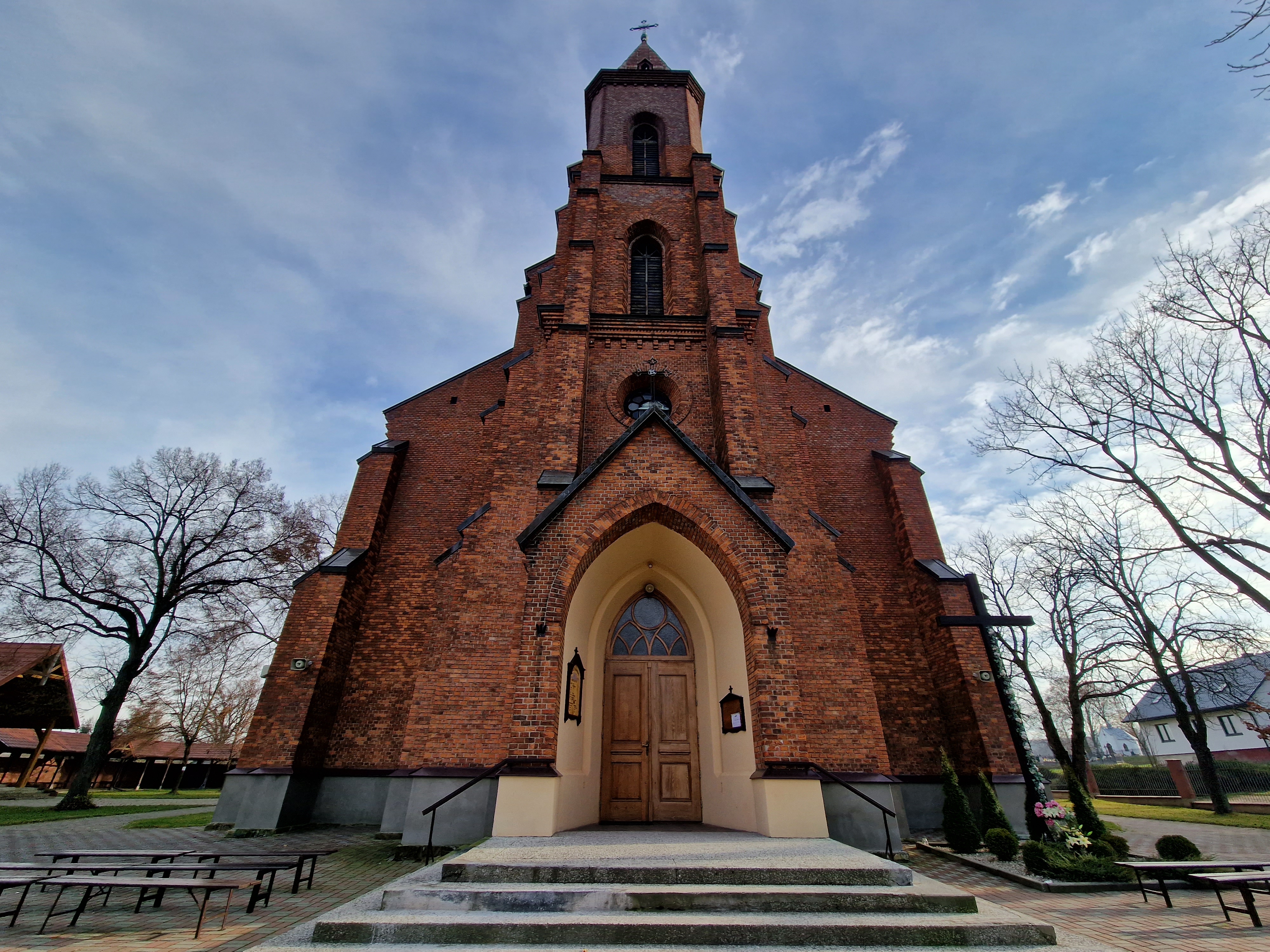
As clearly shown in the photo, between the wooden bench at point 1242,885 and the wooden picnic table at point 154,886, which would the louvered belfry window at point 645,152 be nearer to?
the wooden picnic table at point 154,886

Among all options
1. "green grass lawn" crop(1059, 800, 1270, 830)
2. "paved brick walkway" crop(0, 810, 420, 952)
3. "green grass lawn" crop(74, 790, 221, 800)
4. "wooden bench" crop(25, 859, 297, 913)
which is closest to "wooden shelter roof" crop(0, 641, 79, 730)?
"green grass lawn" crop(74, 790, 221, 800)

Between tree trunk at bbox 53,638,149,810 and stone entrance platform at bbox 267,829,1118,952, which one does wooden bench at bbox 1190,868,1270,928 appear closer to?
stone entrance platform at bbox 267,829,1118,952

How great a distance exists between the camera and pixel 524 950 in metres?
4.02

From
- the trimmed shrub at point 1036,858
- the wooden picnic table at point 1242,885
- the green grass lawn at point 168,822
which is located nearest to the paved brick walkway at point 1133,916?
the wooden picnic table at point 1242,885

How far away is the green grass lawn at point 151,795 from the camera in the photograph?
2577 cm

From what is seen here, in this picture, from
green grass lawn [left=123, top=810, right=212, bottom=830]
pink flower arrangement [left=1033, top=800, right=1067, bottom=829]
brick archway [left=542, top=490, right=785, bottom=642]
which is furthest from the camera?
green grass lawn [left=123, top=810, right=212, bottom=830]

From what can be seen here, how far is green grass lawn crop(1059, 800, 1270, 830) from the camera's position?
1492 centimetres

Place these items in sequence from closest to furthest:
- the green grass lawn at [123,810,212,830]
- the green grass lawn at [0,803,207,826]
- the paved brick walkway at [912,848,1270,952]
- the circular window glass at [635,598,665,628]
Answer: the paved brick walkway at [912,848,1270,952]
the circular window glass at [635,598,665,628]
the green grass lawn at [123,810,212,830]
the green grass lawn at [0,803,207,826]

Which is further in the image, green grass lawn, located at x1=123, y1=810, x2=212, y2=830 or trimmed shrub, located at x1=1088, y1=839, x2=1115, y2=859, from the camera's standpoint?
green grass lawn, located at x1=123, y1=810, x2=212, y2=830

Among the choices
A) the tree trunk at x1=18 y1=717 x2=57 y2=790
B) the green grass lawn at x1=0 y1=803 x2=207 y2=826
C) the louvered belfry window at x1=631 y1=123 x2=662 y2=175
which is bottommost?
the green grass lawn at x1=0 y1=803 x2=207 y2=826

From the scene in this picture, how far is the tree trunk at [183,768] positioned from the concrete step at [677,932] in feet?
124

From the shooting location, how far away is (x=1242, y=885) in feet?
17.7

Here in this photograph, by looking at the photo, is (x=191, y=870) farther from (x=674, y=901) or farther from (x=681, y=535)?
(x=681, y=535)

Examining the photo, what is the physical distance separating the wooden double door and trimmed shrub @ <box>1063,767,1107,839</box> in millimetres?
5381
